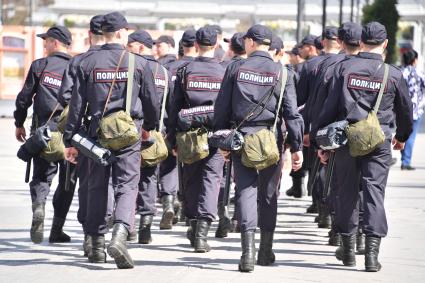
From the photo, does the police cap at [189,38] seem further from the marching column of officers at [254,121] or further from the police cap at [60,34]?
the marching column of officers at [254,121]

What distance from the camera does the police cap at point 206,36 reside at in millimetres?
11711

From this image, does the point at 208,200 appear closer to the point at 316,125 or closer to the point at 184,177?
the point at 184,177

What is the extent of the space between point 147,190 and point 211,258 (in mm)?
1386

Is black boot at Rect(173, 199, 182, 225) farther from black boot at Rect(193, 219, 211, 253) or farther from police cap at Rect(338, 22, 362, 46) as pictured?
police cap at Rect(338, 22, 362, 46)

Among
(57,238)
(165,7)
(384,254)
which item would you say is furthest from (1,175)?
(165,7)

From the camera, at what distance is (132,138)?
384 inches

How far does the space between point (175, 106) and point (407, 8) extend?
59.3 m

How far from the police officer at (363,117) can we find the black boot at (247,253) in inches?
32.5

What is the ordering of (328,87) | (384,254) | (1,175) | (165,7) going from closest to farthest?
(328,87)
(384,254)
(1,175)
(165,7)

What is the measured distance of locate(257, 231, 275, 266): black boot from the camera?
10.2 metres

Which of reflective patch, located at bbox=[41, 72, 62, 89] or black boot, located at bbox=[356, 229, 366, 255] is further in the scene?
reflective patch, located at bbox=[41, 72, 62, 89]

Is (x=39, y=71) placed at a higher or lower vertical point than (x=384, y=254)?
higher

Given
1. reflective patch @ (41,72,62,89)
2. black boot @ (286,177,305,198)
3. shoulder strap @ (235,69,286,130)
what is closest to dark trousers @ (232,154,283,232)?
shoulder strap @ (235,69,286,130)

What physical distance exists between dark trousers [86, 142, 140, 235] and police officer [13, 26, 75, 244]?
1.47 m
